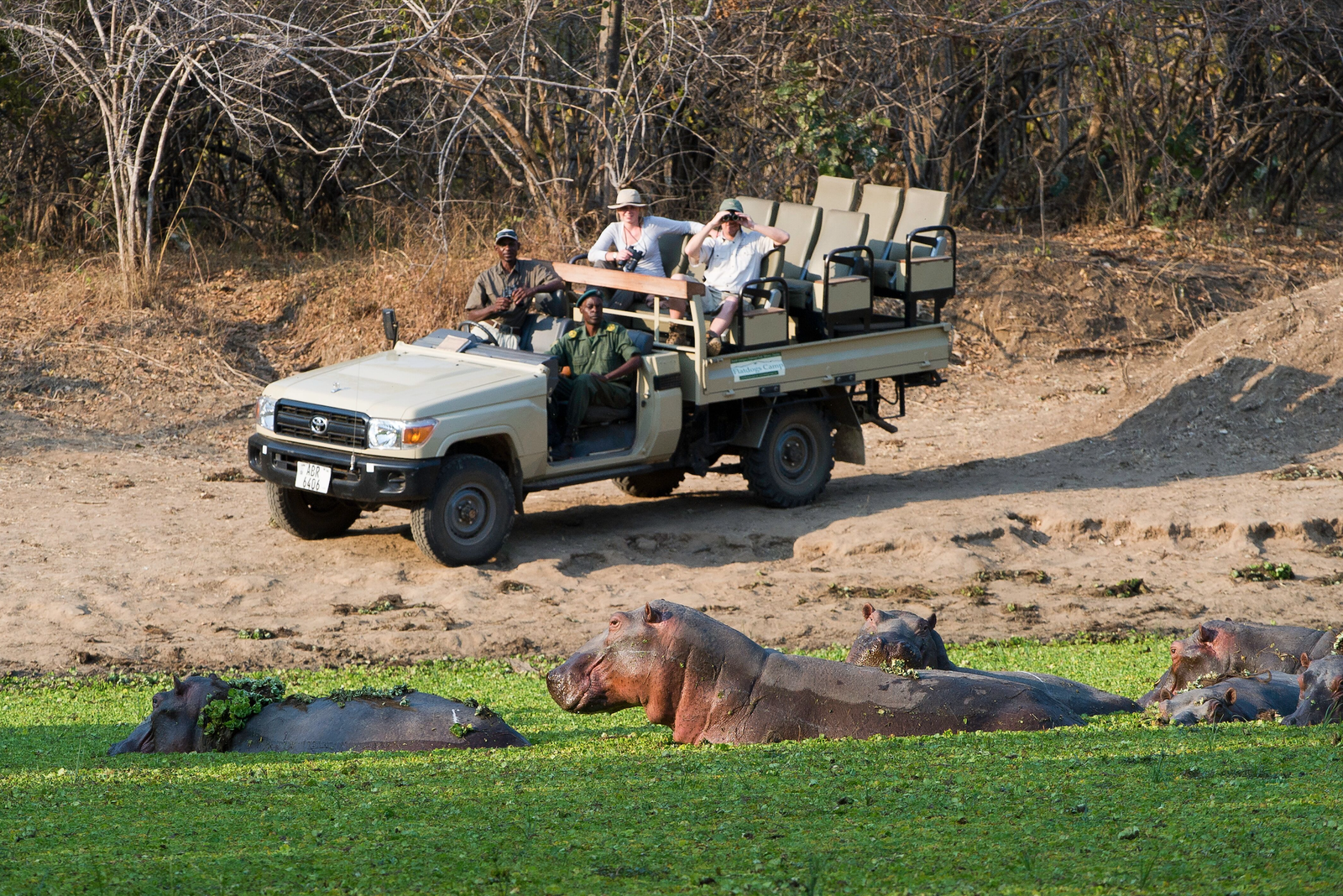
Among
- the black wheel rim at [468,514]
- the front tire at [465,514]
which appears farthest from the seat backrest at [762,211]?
the black wheel rim at [468,514]

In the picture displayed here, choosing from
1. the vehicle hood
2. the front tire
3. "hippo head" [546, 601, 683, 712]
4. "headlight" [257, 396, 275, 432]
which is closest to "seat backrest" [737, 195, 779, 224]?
the vehicle hood

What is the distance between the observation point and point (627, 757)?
5.94 metres

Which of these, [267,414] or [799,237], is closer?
[267,414]

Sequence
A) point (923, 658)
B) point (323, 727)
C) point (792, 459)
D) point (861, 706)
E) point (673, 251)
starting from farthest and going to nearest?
point (673, 251) < point (792, 459) < point (923, 658) < point (323, 727) < point (861, 706)

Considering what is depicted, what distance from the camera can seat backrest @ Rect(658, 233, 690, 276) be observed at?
1407cm

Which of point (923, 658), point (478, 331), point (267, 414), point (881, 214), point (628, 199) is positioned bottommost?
point (923, 658)

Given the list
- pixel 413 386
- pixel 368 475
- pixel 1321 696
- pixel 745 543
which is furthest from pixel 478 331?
pixel 1321 696

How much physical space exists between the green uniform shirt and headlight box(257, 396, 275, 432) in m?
2.20

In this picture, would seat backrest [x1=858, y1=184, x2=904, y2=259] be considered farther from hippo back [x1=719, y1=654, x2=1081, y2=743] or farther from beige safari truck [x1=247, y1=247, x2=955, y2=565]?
hippo back [x1=719, y1=654, x2=1081, y2=743]

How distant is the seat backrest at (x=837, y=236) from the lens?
13812 millimetres

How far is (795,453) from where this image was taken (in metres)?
13.4

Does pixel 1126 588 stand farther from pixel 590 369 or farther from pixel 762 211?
pixel 762 211

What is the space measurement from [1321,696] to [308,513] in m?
7.82

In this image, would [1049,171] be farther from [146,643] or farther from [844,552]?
[146,643]
